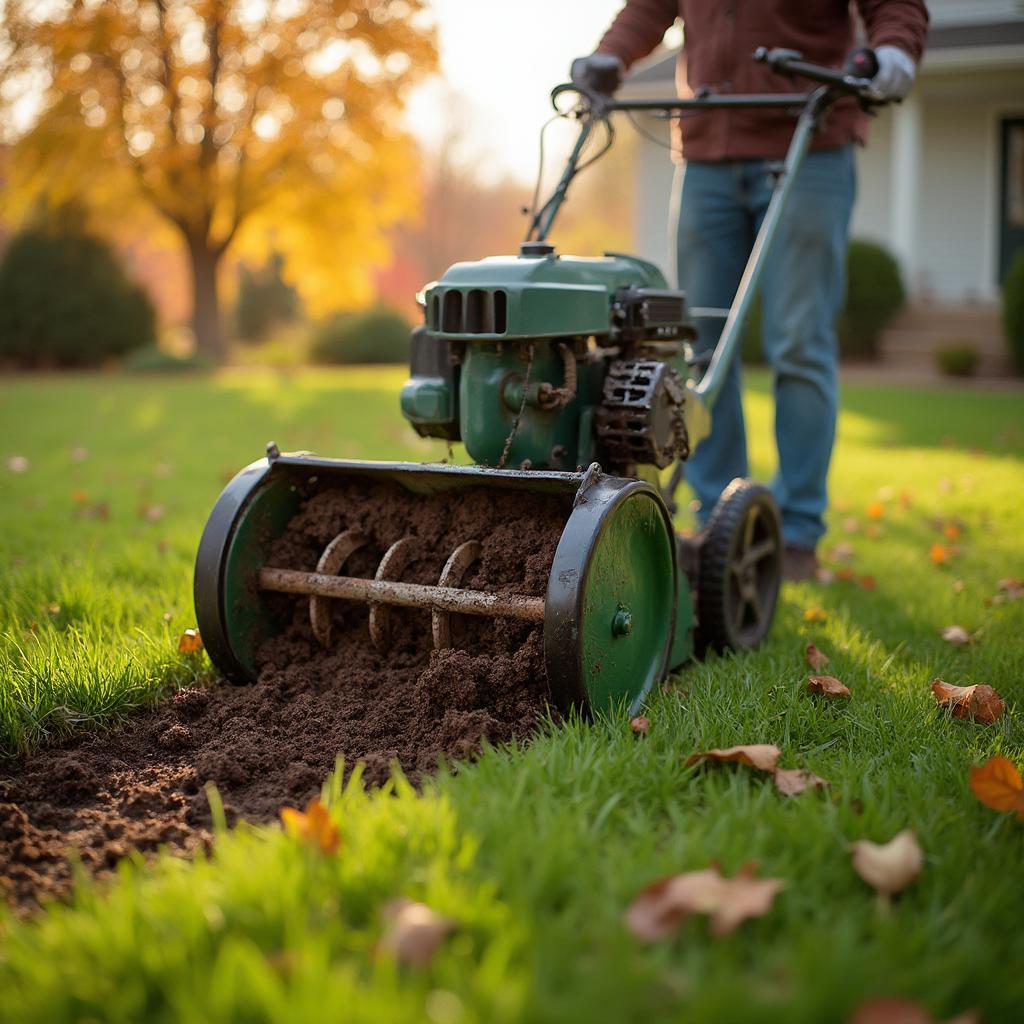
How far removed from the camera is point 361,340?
20.6 m

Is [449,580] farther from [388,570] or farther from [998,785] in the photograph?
[998,785]

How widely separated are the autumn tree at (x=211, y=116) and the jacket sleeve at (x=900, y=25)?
615 inches

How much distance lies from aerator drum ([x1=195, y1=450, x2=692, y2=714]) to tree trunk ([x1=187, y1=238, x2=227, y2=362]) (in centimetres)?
1663

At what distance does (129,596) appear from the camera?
136 inches

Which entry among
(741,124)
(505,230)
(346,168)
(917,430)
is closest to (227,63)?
(346,168)

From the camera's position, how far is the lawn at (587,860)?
135cm

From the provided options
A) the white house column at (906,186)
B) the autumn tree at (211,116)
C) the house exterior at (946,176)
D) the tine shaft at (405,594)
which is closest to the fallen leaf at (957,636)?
the tine shaft at (405,594)

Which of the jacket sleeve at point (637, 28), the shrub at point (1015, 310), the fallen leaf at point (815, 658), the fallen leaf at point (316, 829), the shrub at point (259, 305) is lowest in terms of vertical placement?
the fallen leaf at point (815, 658)

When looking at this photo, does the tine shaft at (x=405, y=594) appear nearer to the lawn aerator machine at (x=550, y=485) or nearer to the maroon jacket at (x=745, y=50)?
the lawn aerator machine at (x=550, y=485)

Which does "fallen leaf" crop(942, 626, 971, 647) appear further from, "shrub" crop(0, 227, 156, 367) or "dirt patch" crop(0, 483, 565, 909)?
"shrub" crop(0, 227, 156, 367)

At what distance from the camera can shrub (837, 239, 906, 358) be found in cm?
1424

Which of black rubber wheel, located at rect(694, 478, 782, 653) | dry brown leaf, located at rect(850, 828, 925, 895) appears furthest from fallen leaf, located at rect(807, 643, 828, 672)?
dry brown leaf, located at rect(850, 828, 925, 895)

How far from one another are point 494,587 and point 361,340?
731 inches

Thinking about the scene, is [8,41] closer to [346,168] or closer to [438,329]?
[346,168]
